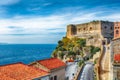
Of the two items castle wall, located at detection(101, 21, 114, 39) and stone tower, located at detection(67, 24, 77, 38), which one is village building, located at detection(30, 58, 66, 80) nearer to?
castle wall, located at detection(101, 21, 114, 39)

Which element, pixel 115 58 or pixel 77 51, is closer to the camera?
pixel 115 58

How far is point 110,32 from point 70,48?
18298mm

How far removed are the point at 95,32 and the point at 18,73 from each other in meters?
63.9

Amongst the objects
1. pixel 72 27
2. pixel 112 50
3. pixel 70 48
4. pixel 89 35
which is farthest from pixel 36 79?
pixel 72 27

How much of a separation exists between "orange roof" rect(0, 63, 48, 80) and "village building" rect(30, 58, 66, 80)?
8.15 ft

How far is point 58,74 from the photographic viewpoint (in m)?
33.4

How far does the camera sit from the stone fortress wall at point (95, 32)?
79.2m

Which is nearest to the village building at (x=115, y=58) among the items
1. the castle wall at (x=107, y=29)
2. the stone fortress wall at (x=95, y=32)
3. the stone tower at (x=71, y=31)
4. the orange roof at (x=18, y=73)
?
the orange roof at (x=18, y=73)

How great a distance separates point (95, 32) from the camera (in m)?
87.1

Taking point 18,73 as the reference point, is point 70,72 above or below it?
below

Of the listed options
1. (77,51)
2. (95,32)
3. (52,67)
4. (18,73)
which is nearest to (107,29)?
(95,32)

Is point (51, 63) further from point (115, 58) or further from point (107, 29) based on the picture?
point (107, 29)

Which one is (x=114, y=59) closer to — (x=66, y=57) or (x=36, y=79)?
(x=36, y=79)

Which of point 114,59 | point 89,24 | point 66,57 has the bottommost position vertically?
point 66,57
